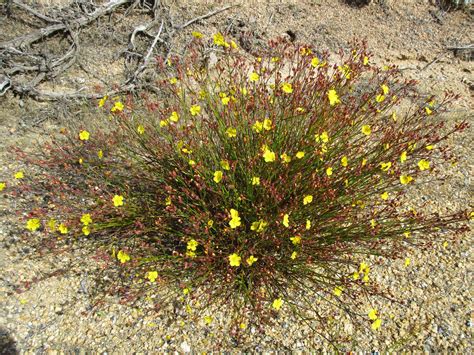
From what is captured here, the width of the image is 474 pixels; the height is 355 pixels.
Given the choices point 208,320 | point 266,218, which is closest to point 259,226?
point 266,218

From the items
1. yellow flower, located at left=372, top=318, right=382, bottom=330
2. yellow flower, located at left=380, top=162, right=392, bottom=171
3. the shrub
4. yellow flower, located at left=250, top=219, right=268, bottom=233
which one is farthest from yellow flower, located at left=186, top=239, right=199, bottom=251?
yellow flower, located at left=380, top=162, right=392, bottom=171

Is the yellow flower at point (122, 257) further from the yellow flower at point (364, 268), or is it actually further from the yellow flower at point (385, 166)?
the yellow flower at point (385, 166)

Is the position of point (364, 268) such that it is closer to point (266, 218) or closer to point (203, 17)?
point (266, 218)

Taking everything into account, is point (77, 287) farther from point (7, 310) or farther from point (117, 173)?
point (117, 173)

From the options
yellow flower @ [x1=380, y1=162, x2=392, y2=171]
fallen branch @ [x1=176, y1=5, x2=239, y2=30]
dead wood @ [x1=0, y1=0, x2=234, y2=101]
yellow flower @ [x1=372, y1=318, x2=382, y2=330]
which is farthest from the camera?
fallen branch @ [x1=176, y1=5, x2=239, y2=30]

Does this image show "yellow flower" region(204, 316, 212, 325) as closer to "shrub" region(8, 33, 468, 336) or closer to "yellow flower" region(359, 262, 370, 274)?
"shrub" region(8, 33, 468, 336)
